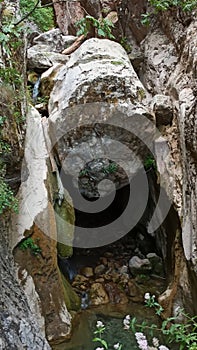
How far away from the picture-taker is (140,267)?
6.69m

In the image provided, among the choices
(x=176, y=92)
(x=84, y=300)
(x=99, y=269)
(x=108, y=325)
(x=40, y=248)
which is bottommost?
(x=108, y=325)

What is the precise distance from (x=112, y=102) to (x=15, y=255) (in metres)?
2.97

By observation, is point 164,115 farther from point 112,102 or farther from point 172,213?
point 172,213

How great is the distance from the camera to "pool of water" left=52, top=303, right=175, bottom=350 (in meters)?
4.84

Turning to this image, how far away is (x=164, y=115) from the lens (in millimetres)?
6020

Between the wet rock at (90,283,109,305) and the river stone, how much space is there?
772 millimetres

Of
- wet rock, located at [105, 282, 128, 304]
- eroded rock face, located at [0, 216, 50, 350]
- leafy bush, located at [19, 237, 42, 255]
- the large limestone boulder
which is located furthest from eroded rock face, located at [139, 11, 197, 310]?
eroded rock face, located at [0, 216, 50, 350]

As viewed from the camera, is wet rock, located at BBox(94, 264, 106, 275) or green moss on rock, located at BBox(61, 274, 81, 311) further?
wet rock, located at BBox(94, 264, 106, 275)

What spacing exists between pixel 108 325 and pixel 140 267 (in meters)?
1.62

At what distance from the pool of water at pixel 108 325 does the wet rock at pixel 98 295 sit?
0.12m

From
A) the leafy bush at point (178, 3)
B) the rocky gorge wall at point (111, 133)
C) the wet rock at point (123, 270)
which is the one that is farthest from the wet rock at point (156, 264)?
the leafy bush at point (178, 3)

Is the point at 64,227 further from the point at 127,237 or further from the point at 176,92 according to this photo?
the point at 176,92

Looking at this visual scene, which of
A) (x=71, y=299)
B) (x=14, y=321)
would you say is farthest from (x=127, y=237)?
(x=14, y=321)

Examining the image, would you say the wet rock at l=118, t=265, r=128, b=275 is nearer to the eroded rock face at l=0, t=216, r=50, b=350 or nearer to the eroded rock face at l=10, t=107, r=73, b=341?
the eroded rock face at l=10, t=107, r=73, b=341
